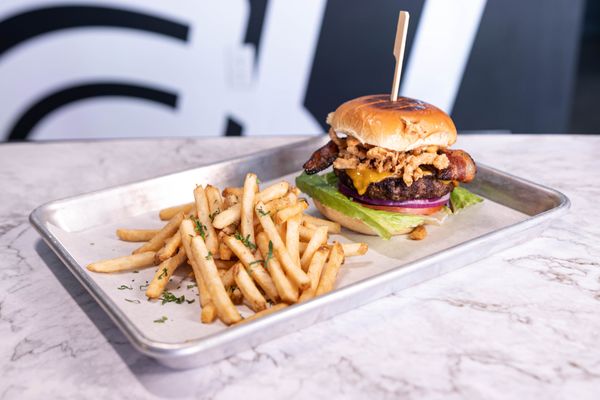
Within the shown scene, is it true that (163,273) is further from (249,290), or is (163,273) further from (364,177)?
(364,177)

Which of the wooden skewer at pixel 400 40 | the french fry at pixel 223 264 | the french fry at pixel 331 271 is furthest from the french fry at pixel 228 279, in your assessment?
the wooden skewer at pixel 400 40

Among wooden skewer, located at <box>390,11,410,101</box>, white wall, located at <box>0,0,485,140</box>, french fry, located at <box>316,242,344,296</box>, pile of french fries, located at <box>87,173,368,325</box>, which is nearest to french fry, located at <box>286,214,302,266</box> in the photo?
pile of french fries, located at <box>87,173,368,325</box>

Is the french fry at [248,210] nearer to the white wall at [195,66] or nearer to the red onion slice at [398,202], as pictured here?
the red onion slice at [398,202]

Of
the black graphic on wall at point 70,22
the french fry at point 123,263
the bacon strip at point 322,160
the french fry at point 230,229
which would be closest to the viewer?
the french fry at point 123,263

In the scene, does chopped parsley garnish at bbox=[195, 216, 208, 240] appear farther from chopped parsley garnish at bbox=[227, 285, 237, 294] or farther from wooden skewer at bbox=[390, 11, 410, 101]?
wooden skewer at bbox=[390, 11, 410, 101]

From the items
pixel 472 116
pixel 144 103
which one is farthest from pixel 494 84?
pixel 144 103

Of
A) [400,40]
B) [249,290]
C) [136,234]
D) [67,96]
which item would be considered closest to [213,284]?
[249,290]
